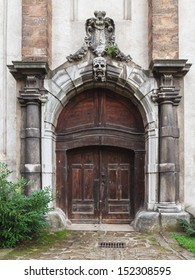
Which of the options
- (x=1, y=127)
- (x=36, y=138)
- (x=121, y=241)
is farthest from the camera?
(x=1, y=127)

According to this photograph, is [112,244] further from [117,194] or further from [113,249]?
[117,194]

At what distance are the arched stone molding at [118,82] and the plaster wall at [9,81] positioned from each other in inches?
33.0

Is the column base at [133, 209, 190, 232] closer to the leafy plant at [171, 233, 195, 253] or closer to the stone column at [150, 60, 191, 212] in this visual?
the stone column at [150, 60, 191, 212]

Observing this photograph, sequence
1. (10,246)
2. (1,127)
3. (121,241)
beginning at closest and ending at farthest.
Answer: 1. (10,246)
2. (121,241)
3. (1,127)

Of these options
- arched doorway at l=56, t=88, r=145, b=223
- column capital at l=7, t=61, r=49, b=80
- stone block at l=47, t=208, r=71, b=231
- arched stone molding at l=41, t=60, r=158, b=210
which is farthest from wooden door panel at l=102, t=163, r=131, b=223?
column capital at l=7, t=61, r=49, b=80

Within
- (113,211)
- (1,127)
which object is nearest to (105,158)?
(113,211)

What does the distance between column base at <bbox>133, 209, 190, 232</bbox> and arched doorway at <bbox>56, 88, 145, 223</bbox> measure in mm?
868

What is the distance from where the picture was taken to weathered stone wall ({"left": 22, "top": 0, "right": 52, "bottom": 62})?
8375 millimetres

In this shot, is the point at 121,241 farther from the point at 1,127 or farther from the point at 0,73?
the point at 0,73

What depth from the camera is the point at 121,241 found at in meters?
7.29

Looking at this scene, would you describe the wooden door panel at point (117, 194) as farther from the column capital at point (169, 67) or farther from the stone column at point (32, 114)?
the column capital at point (169, 67)

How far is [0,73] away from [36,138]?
2031mm

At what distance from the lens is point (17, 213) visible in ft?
21.5

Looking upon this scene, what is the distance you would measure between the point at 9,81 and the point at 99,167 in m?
3.15
